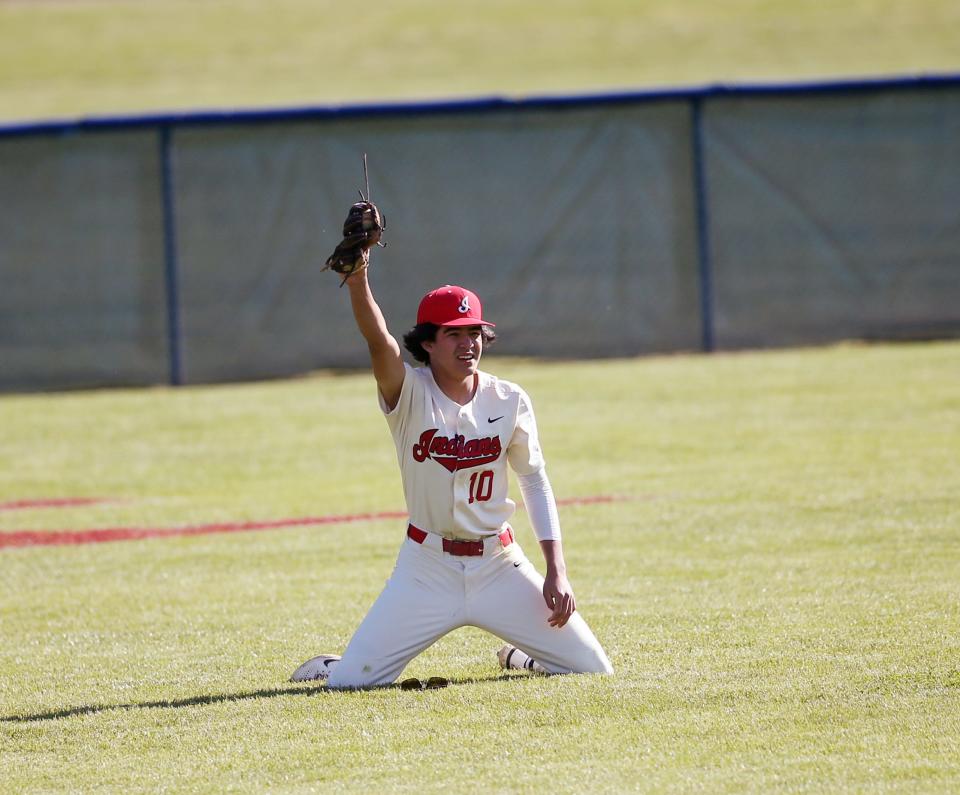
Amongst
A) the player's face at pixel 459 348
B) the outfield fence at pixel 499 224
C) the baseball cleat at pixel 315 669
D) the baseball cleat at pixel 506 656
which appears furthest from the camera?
the outfield fence at pixel 499 224

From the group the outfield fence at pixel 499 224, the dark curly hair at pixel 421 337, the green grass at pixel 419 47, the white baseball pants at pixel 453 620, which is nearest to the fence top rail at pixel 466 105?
the outfield fence at pixel 499 224

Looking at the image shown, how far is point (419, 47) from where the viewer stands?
3584 cm

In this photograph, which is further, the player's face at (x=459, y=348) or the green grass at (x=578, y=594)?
the player's face at (x=459, y=348)

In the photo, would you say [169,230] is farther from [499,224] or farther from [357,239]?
[357,239]

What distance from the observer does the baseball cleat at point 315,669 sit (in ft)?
20.2

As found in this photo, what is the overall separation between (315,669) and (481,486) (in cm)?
100

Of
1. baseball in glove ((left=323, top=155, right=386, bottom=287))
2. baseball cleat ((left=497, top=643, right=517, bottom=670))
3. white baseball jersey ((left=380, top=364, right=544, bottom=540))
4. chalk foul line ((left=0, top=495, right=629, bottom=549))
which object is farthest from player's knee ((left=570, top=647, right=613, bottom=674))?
→ chalk foul line ((left=0, top=495, right=629, bottom=549))

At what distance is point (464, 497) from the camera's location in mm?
6000

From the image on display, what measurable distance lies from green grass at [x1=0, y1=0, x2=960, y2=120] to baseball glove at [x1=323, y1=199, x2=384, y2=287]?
923 inches

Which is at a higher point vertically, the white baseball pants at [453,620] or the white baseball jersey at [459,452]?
the white baseball jersey at [459,452]

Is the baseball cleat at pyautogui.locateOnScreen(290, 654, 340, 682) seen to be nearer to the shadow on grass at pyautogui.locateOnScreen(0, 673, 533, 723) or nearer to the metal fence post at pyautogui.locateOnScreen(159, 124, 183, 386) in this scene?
the shadow on grass at pyautogui.locateOnScreen(0, 673, 533, 723)

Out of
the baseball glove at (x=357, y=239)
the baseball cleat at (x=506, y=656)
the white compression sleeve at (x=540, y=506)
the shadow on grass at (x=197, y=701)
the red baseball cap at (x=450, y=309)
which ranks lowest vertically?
the baseball cleat at (x=506, y=656)

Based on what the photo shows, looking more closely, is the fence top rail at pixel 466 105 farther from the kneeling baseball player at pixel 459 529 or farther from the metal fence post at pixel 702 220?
the kneeling baseball player at pixel 459 529

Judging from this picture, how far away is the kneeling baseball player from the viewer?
5953 millimetres
